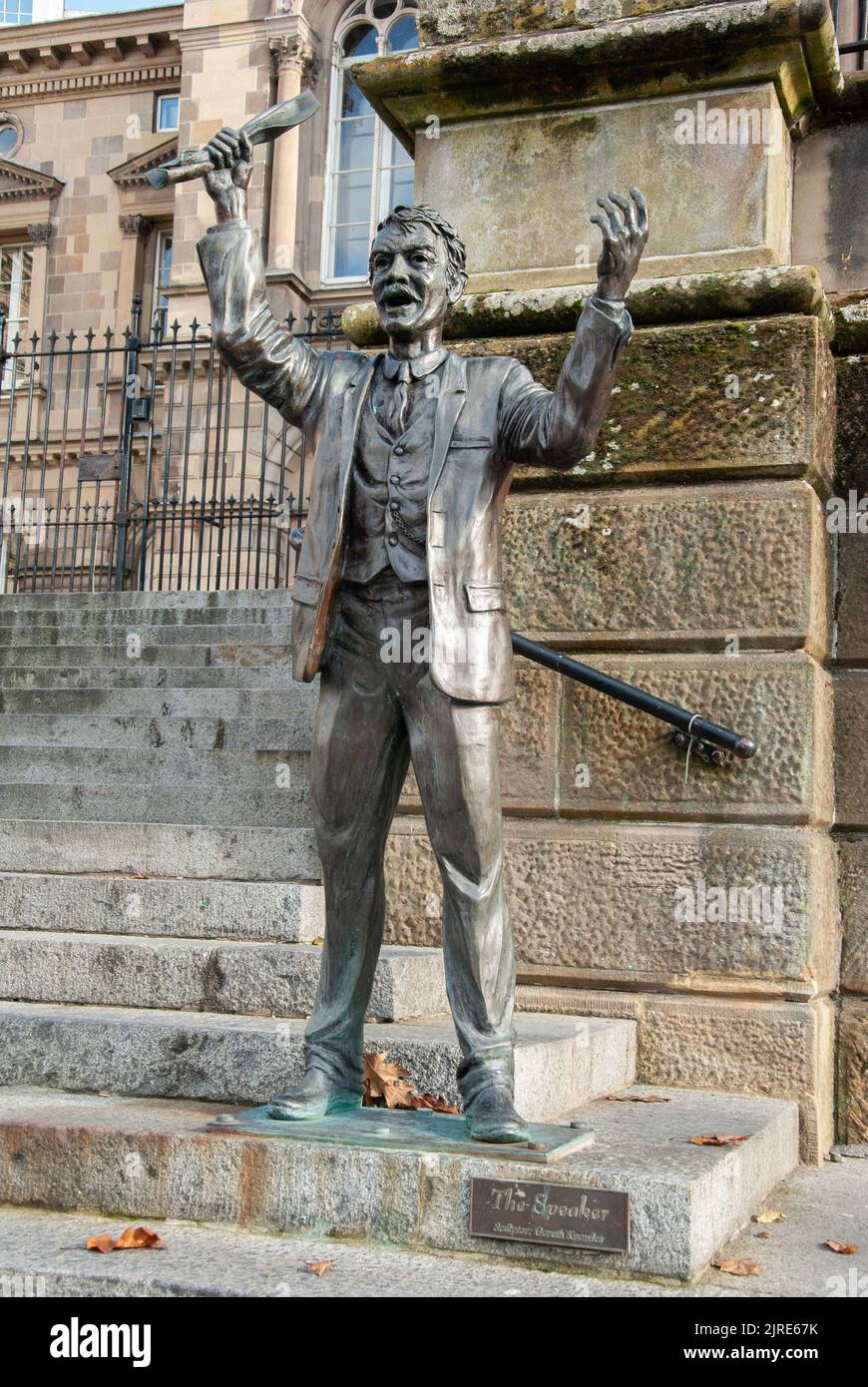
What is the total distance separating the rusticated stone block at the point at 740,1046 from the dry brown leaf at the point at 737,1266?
61.9 inches

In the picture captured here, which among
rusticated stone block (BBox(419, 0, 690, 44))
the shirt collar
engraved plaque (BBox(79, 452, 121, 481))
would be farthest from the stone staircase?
engraved plaque (BBox(79, 452, 121, 481))

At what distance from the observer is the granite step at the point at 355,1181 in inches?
149

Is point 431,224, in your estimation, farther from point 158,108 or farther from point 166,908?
point 158,108

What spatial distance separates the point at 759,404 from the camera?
5.79 m

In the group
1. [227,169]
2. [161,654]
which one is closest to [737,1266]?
[227,169]

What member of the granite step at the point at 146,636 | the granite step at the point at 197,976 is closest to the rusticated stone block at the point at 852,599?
the granite step at the point at 197,976

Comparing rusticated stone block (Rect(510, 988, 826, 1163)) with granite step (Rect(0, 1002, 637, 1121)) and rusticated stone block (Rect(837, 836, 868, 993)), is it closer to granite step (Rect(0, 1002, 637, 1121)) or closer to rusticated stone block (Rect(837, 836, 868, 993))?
rusticated stone block (Rect(837, 836, 868, 993))

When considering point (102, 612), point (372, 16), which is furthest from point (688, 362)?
point (372, 16)

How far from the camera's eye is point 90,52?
86.1ft

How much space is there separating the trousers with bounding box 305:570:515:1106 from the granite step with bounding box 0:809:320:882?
2236 mm

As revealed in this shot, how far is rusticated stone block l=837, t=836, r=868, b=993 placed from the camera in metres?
5.90

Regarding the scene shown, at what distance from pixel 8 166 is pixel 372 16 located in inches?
296
